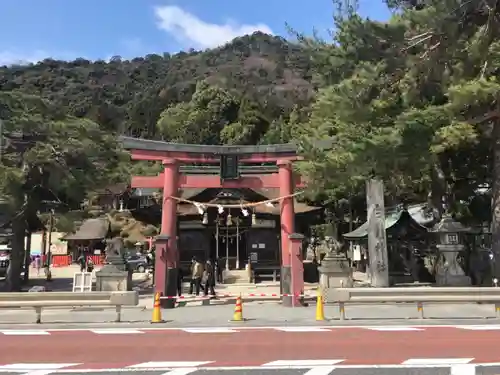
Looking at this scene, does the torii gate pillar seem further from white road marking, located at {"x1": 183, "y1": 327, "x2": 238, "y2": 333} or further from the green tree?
the green tree

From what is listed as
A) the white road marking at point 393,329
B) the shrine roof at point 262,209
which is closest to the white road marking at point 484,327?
the white road marking at point 393,329

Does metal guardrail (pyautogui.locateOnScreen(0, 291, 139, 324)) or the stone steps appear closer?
metal guardrail (pyautogui.locateOnScreen(0, 291, 139, 324))

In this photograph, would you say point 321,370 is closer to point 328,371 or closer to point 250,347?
point 328,371

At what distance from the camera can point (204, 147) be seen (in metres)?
19.5

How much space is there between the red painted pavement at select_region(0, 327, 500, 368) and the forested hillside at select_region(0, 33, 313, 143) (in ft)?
133

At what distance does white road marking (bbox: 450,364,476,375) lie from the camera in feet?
22.0

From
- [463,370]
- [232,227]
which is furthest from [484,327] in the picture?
[232,227]

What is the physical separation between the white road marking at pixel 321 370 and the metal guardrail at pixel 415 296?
5533 millimetres

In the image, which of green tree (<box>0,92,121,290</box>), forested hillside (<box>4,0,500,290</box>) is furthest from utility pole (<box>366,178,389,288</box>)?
green tree (<box>0,92,121,290</box>)

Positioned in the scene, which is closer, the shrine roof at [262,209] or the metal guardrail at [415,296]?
the metal guardrail at [415,296]

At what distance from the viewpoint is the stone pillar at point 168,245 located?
17859 millimetres

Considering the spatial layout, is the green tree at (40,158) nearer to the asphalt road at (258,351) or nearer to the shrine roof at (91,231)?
the asphalt road at (258,351)

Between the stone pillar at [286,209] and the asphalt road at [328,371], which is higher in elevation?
the stone pillar at [286,209]

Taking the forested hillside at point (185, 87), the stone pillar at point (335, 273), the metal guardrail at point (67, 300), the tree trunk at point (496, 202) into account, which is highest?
the forested hillside at point (185, 87)
